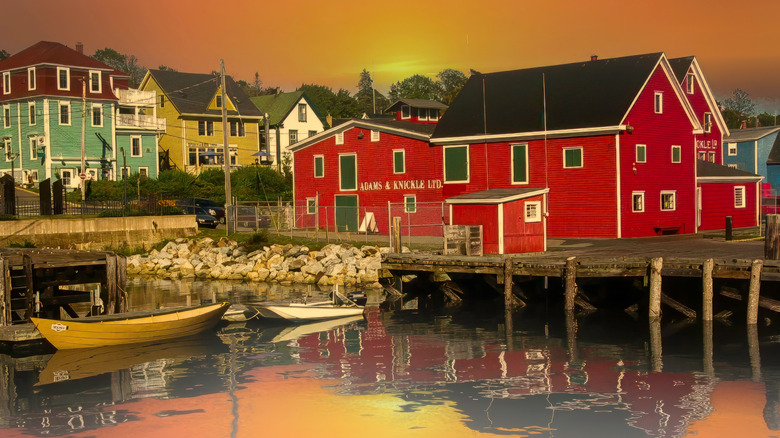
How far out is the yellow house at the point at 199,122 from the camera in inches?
3565

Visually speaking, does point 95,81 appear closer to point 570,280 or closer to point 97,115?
point 97,115

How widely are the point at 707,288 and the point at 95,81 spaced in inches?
2454

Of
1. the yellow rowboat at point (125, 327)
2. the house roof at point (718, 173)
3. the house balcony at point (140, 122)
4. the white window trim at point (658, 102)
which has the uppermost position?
the house balcony at point (140, 122)

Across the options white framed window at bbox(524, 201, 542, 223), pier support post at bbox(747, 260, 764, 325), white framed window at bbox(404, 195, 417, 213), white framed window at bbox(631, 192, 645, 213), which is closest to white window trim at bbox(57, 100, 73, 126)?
white framed window at bbox(404, 195, 417, 213)

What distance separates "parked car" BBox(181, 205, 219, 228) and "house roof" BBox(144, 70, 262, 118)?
1164 inches

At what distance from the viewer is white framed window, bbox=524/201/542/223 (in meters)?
40.6

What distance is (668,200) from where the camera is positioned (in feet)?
165

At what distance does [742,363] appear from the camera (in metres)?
25.9

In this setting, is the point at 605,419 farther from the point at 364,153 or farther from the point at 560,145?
the point at 364,153

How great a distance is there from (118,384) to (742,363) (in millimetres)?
17670

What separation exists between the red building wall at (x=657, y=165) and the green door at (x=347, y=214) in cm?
1737

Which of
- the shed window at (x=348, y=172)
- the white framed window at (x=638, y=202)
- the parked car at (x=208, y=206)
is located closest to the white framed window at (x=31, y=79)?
the parked car at (x=208, y=206)

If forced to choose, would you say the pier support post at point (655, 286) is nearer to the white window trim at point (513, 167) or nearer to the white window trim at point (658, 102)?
the white window trim at point (513, 167)

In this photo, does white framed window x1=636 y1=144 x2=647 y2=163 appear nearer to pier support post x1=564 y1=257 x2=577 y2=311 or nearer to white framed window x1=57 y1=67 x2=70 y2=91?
pier support post x1=564 y1=257 x2=577 y2=311
